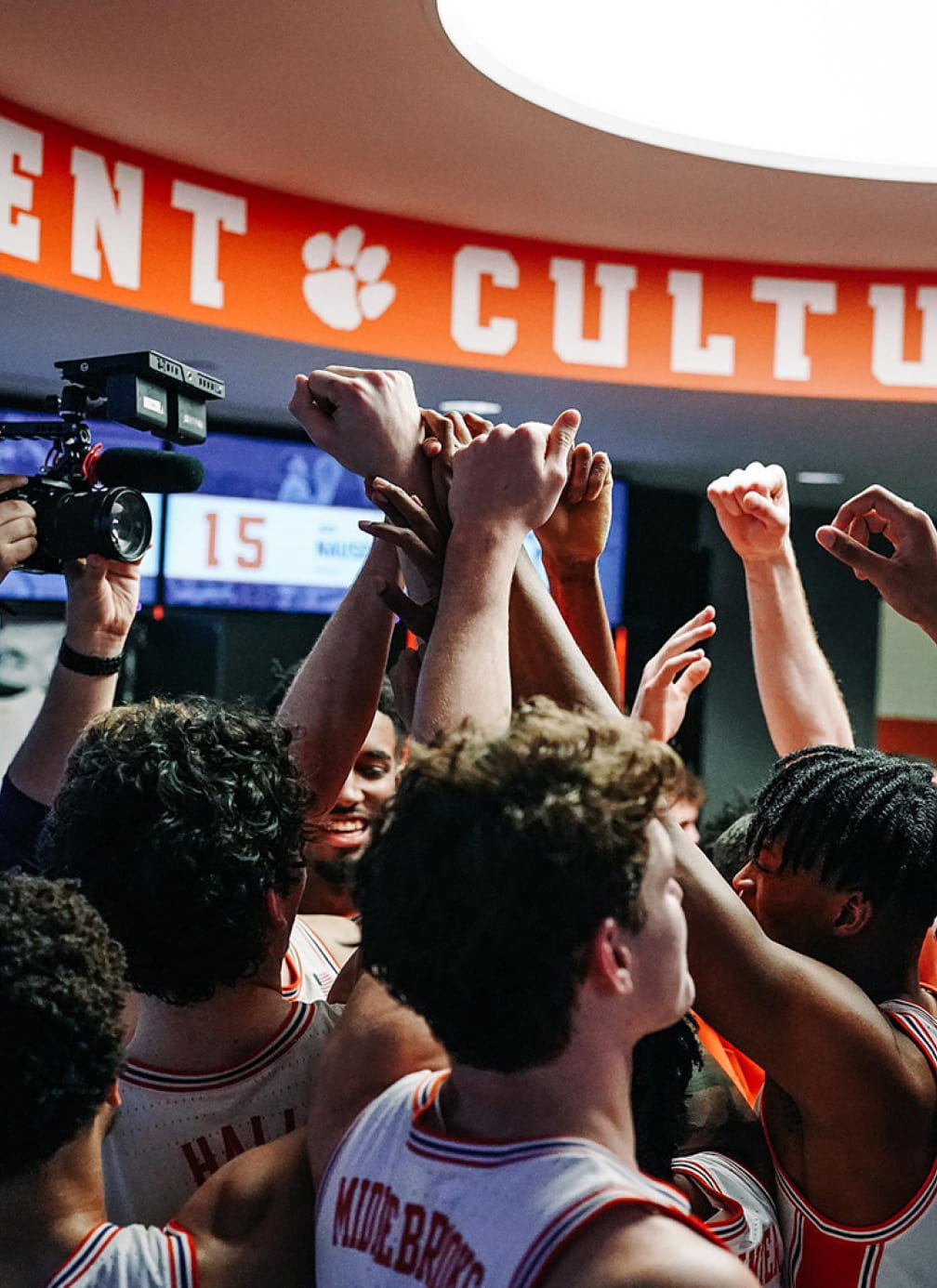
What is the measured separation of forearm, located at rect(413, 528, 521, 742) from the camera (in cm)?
113

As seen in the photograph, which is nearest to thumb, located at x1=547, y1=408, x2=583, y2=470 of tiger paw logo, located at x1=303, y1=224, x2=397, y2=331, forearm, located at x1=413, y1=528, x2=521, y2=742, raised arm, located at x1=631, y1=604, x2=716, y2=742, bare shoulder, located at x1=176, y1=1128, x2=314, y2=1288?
forearm, located at x1=413, y1=528, x2=521, y2=742

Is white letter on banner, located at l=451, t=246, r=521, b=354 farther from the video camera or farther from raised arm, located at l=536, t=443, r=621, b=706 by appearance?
raised arm, located at l=536, t=443, r=621, b=706

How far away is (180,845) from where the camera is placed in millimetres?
1136

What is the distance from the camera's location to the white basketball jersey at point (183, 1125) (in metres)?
1.12

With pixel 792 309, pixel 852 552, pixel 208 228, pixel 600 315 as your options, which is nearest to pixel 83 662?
pixel 852 552

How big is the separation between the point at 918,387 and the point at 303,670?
9.23 ft

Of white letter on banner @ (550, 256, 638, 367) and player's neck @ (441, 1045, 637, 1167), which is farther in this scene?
white letter on banner @ (550, 256, 638, 367)

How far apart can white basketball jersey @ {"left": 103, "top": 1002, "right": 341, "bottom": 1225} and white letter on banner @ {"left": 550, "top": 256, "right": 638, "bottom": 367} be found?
2833 mm

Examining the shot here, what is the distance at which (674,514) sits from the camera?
616 cm

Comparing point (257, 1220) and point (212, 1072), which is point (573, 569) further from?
point (257, 1220)

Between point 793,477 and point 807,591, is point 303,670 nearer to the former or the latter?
point 793,477

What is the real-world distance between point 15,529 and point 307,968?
28.0 inches

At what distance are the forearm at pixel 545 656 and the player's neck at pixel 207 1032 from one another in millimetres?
399

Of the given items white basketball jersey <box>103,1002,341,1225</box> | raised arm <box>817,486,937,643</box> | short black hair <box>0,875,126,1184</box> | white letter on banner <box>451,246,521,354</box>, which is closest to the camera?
short black hair <box>0,875,126,1184</box>
